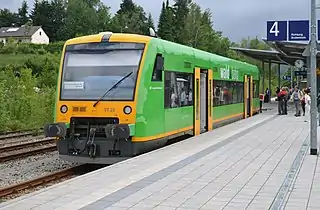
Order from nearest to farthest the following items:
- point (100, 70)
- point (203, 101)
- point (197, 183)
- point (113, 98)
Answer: point (197, 183), point (113, 98), point (100, 70), point (203, 101)

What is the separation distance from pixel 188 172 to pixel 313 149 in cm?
437

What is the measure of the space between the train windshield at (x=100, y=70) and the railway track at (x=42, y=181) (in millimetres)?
1777

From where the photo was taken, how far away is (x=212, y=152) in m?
14.0

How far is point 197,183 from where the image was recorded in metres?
9.55

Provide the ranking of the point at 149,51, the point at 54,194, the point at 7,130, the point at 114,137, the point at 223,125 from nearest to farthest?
the point at 54,194 → the point at 114,137 → the point at 149,51 → the point at 223,125 → the point at 7,130

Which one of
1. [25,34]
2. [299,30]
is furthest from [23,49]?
[299,30]

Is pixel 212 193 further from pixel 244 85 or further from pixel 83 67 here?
pixel 244 85

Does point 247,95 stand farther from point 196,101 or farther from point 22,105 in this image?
point 196,101

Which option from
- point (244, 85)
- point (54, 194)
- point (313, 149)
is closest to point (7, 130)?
point (244, 85)

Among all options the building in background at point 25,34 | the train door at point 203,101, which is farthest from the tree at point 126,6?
the train door at point 203,101

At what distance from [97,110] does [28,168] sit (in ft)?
8.76

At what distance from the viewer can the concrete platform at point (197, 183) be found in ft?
25.8

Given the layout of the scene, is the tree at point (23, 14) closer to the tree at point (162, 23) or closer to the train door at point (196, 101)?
the tree at point (162, 23)

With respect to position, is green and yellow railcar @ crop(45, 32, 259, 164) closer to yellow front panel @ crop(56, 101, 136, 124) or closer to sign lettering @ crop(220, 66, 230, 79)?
yellow front panel @ crop(56, 101, 136, 124)
